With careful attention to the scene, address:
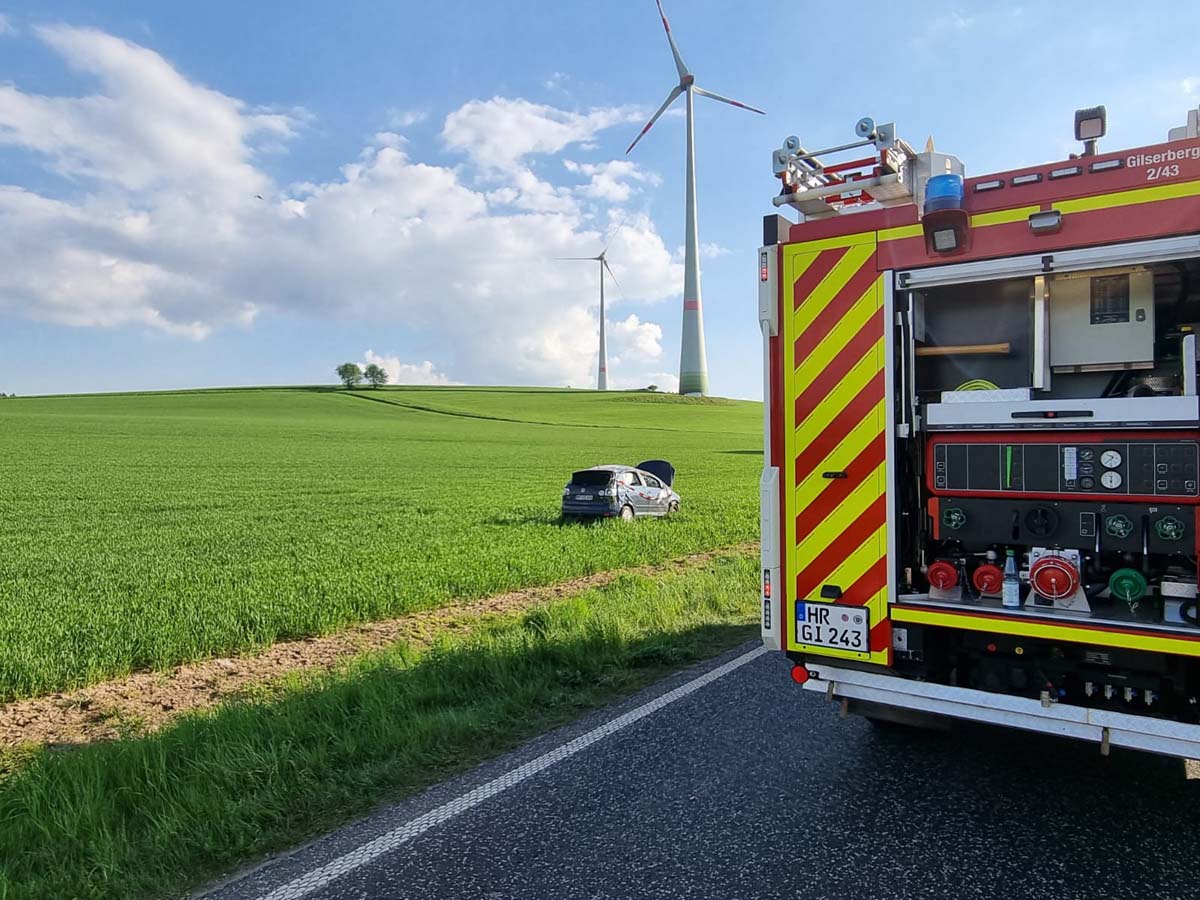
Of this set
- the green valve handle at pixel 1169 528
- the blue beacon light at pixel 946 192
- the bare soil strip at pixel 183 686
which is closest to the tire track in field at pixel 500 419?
the bare soil strip at pixel 183 686

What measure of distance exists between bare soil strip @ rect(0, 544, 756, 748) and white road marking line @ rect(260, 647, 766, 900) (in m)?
2.91

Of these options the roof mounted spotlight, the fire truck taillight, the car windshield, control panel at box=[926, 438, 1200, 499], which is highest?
A: the roof mounted spotlight

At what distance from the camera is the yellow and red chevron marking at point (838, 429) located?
4.07 metres

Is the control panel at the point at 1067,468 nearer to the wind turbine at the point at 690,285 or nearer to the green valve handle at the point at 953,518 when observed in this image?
the green valve handle at the point at 953,518

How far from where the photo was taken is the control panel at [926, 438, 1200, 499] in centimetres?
344

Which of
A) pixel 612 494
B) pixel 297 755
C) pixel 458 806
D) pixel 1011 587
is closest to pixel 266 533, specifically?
pixel 612 494

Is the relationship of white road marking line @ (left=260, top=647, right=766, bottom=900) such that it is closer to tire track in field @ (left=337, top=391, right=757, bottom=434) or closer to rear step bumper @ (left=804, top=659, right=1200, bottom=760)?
rear step bumper @ (left=804, top=659, right=1200, bottom=760)

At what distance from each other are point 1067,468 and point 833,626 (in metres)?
1.36

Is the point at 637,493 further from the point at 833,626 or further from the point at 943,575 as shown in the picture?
the point at 943,575

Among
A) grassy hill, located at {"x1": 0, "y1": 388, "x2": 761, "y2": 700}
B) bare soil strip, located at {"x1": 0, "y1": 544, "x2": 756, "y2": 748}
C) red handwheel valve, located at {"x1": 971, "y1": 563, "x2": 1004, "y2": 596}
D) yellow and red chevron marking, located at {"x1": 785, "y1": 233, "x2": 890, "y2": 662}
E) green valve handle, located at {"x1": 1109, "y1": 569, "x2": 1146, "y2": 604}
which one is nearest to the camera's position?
green valve handle, located at {"x1": 1109, "y1": 569, "x2": 1146, "y2": 604}

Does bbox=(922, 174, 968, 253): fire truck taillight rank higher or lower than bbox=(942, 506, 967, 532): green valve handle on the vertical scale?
higher

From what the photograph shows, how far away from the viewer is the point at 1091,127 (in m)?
4.07

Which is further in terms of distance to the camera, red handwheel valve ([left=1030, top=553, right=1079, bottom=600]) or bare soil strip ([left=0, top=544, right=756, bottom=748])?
bare soil strip ([left=0, top=544, right=756, bottom=748])

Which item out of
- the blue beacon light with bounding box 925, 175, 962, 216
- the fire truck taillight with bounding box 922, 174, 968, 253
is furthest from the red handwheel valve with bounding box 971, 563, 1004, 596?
the blue beacon light with bounding box 925, 175, 962, 216
